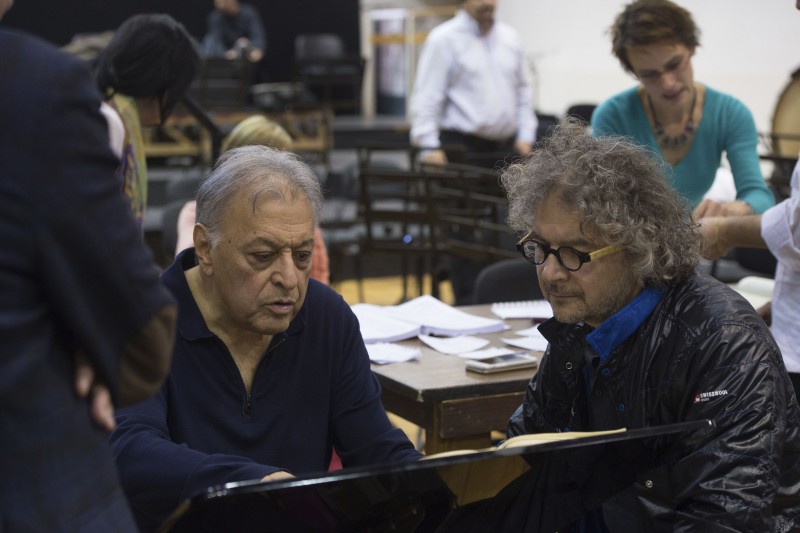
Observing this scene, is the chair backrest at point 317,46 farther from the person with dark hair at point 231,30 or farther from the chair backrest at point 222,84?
the chair backrest at point 222,84

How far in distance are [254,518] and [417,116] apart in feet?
15.9

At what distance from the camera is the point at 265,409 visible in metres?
2.02

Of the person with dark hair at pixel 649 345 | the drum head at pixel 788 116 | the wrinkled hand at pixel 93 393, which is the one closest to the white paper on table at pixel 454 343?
the person with dark hair at pixel 649 345

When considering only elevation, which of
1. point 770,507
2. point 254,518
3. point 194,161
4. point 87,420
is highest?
point 87,420

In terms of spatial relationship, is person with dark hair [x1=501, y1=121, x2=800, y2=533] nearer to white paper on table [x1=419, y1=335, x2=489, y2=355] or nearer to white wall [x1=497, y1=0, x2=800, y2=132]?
white paper on table [x1=419, y1=335, x2=489, y2=355]

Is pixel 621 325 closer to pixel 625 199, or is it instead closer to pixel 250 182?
pixel 625 199

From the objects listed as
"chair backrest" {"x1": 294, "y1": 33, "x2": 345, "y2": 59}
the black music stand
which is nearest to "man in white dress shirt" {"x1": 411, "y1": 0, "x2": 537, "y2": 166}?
the black music stand

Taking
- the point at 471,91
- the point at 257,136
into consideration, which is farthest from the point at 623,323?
the point at 471,91

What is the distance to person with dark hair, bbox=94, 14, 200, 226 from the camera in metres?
3.27

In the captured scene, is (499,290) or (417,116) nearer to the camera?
(499,290)

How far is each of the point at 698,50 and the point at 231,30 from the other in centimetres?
627

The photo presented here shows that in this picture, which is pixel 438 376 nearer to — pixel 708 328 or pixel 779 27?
pixel 708 328

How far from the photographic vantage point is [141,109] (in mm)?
3395

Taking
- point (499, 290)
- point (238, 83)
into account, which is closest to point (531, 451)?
point (499, 290)
